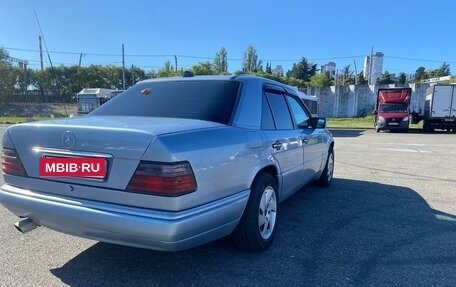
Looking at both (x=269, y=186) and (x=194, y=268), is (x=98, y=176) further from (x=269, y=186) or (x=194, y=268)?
(x=269, y=186)

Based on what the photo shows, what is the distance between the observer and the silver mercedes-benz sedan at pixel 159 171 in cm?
→ 246

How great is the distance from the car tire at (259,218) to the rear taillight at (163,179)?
3.03 ft

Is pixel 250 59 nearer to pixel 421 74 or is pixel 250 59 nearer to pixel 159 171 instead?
pixel 421 74

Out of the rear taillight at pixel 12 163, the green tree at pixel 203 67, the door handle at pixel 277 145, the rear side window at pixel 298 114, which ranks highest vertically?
the green tree at pixel 203 67

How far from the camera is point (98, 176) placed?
102 inches

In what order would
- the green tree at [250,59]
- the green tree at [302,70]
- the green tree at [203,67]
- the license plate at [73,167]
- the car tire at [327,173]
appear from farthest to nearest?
the green tree at [302,70] → the green tree at [250,59] → the green tree at [203,67] → the car tire at [327,173] → the license plate at [73,167]

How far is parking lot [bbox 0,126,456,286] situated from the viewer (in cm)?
296

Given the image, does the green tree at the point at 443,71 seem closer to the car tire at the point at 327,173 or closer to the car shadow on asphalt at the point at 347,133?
the car shadow on asphalt at the point at 347,133

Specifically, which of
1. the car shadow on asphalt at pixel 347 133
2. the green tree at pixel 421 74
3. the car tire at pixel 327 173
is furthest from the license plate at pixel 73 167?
the green tree at pixel 421 74

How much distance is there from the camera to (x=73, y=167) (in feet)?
8.77

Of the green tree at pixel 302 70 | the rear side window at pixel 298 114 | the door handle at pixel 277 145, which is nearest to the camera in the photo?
the door handle at pixel 277 145

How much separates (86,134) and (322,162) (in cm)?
398

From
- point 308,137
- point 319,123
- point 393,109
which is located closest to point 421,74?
point 393,109

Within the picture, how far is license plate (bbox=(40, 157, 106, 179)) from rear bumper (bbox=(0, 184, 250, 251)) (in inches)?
7.4
